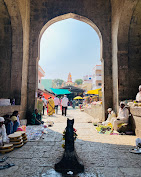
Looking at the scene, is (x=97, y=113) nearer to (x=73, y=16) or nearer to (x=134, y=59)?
(x=134, y=59)

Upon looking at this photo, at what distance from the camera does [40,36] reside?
315 inches

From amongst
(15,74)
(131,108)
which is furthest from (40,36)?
(131,108)

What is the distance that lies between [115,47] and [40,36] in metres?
3.77

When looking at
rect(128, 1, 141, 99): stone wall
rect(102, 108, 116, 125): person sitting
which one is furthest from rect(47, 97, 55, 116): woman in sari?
rect(128, 1, 141, 99): stone wall

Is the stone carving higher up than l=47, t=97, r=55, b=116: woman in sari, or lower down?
lower down

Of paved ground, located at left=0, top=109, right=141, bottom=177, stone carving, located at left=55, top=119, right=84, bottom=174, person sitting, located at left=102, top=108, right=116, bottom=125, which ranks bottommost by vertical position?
paved ground, located at left=0, top=109, right=141, bottom=177

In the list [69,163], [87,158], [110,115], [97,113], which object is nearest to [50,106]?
[97,113]

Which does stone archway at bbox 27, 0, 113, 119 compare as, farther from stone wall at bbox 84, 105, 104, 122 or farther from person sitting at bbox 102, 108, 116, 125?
stone wall at bbox 84, 105, 104, 122

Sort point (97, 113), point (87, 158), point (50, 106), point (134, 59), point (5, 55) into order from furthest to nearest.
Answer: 1. point (50, 106)
2. point (97, 113)
3. point (5, 55)
4. point (134, 59)
5. point (87, 158)

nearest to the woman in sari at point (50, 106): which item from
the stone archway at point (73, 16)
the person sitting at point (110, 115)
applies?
the stone archway at point (73, 16)

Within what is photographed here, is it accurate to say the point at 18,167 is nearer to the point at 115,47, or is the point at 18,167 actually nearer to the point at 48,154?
the point at 48,154

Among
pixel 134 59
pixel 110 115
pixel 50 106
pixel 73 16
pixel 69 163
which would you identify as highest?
pixel 73 16

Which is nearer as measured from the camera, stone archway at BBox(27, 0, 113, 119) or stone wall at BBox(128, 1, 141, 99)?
stone wall at BBox(128, 1, 141, 99)

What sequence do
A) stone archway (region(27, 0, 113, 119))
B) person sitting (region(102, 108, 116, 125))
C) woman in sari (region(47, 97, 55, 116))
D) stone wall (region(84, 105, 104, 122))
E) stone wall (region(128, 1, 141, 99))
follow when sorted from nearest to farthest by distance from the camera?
person sitting (region(102, 108, 116, 125)) → stone wall (region(128, 1, 141, 99)) → stone archway (region(27, 0, 113, 119)) → stone wall (region(84, 105, 104, 122)) → woman in sari (region(47, 97, 55, 116))
